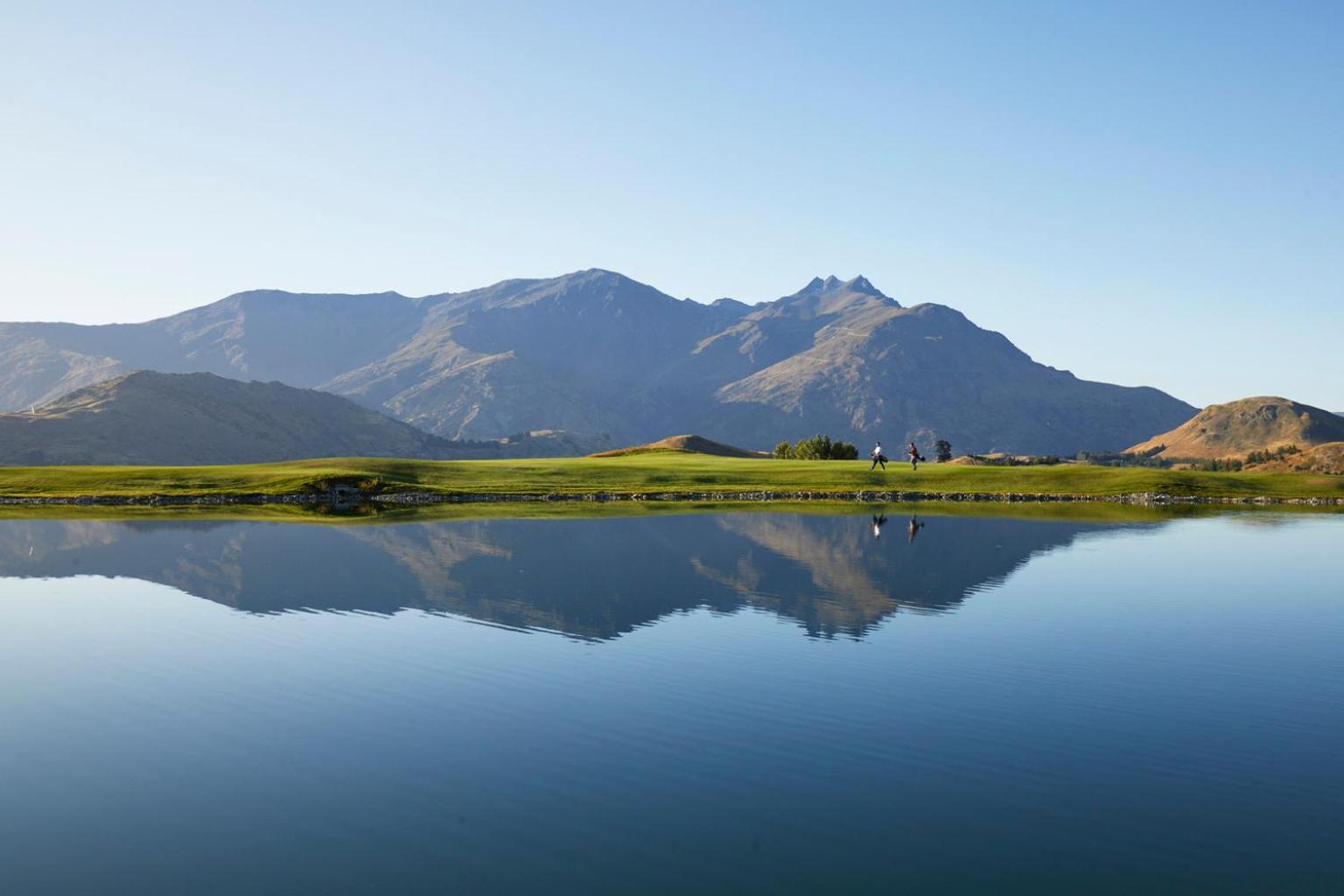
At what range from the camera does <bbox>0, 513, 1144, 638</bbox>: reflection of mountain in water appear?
3694 cm

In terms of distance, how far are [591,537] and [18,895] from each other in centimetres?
4540

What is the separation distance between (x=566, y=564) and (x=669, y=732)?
26.7m

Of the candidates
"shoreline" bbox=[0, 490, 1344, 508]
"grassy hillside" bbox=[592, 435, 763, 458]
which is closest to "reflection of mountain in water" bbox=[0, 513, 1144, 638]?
"shoreline" bbox=[0, 490, 1344, 508]

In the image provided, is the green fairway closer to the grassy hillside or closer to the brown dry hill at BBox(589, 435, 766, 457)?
the grassy hillside

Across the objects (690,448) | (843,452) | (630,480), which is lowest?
(630,480)

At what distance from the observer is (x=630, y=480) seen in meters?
103

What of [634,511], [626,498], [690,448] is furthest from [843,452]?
[634,511]

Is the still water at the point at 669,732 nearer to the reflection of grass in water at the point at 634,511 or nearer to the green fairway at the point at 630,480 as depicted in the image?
the reflection of grass in water at the point at 634,511

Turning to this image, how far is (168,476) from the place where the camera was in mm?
96188

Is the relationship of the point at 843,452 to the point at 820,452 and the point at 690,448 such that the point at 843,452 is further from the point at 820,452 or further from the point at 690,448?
the point at 690,448

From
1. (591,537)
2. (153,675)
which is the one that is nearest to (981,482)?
(591,537)

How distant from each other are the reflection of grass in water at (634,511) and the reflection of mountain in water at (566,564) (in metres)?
4.19

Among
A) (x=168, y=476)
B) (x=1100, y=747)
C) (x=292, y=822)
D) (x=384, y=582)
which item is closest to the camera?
(x=292, y=822)

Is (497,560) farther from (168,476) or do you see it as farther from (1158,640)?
(168,476)
